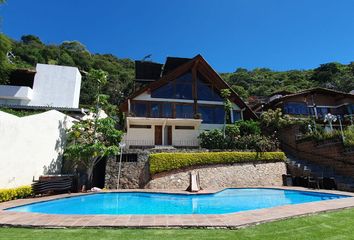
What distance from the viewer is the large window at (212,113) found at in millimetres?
24031

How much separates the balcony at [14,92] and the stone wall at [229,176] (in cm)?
1767

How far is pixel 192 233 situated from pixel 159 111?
18171 millimetres

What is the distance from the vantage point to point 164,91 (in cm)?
2366

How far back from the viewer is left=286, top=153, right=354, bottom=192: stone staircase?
13.4m

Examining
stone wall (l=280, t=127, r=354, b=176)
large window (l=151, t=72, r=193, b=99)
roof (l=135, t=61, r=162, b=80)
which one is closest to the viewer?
stone wall (l=280, t=127, r=354, b=176)

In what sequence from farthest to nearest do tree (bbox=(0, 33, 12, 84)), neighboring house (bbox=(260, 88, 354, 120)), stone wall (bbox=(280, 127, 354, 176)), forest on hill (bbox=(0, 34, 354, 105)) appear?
forest on hill (bbox=(0, 34, 354, 105)) → neighboring house (bbox=(260, 88, 354, 120)) → stone wall (bbox=(280, 127, 354, 176)) → tree (bbox=(0, 33, 12, 84))

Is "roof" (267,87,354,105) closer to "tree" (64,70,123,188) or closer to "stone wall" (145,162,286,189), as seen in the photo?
"stone wall" (145,162,286,189)

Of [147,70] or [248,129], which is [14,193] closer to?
[248,129]

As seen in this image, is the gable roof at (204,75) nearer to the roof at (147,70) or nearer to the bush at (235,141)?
the roof at (147,70)

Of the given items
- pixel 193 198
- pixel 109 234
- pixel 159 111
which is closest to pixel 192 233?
pixel 109 234

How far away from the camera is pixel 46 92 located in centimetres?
2622

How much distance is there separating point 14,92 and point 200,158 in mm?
20379

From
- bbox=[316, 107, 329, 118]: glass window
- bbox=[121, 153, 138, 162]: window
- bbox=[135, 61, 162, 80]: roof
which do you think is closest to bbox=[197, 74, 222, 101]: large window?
bbox=[135, 61, 162, 80]: roof

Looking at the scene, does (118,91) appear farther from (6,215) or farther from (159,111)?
(6,215)
